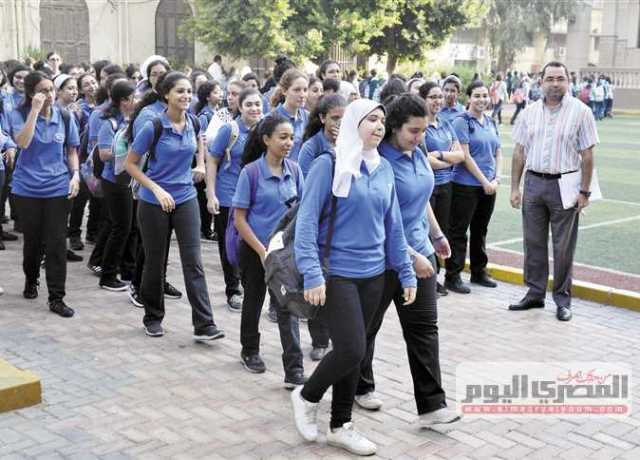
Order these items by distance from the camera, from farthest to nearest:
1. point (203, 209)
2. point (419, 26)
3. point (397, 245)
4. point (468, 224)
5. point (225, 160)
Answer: point (419, 26)
point (203, 209)
point (468, 224)
point (225, 160)
point (397, 245)

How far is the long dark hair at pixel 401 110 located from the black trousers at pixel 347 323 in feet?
2.66

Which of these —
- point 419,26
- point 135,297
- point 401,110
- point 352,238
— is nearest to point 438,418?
point 352,238

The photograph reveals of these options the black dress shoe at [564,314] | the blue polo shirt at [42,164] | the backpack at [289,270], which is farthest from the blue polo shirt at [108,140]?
the black dress shoe at [564,314]

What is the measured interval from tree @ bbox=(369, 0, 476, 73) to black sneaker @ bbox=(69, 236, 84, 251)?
2034 cm

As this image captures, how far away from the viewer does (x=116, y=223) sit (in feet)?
26.5

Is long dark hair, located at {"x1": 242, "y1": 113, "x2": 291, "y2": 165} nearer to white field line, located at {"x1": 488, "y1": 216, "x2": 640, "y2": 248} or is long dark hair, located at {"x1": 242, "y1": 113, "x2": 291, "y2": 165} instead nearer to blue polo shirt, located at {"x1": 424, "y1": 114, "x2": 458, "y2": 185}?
blue polo shirt, located at {"x1": 424, "y1": 114, "x2": 458, "y2": 185}

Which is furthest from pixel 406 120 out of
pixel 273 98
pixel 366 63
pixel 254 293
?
pixel 366 63

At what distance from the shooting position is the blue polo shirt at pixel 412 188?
15.8 ft

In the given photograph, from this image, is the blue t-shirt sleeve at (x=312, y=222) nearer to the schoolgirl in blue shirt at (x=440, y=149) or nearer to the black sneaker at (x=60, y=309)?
the schoolgirl in blue shirt at (x=440, y=149)

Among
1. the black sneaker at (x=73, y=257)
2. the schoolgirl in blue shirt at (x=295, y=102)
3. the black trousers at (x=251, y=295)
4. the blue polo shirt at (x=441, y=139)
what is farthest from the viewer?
the black sneaker at (x=73, y=257)

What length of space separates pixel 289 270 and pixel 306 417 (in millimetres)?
864

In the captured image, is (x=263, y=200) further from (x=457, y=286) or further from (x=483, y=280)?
(x=483, y=280)

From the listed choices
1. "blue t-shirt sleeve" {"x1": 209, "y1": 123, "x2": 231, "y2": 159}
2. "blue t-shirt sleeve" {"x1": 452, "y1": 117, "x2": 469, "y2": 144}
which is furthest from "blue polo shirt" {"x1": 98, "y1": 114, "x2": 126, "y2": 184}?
"blue t-shirt sleeve" {"x1": 452, "y1": 117, "x2": 469, "y2": 144}

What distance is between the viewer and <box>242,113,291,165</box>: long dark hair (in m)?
5.80
